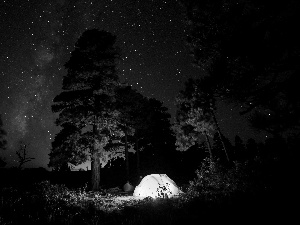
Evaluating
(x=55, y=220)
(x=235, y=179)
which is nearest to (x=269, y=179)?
(x=235, y=179)

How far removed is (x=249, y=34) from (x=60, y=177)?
3204cm

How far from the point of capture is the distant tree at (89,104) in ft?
48.4

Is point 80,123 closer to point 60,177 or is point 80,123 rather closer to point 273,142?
point 273,142

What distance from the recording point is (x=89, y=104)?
→ 620 inches

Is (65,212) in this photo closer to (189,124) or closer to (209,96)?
(209,96)

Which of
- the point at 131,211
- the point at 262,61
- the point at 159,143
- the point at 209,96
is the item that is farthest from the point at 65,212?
the point at 159,143

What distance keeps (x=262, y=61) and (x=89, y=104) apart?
12.9m

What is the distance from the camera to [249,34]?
5090mm

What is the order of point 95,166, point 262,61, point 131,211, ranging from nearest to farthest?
point 262,61 < point 131,211 < point 95,166

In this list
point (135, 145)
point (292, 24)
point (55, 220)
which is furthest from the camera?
point (135, 145)

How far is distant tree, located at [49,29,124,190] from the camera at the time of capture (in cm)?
1476

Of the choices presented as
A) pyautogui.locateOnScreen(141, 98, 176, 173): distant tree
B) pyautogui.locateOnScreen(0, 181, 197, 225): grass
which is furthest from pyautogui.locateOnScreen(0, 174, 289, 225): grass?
pyautogui.locateOnScreen(141, 98, 176, 173): distant tree

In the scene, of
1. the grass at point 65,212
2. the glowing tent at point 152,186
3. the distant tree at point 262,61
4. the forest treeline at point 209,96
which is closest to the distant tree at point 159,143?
the forest treeline at point 209,96

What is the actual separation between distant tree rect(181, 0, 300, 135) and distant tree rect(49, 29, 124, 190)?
→ 10.9m
